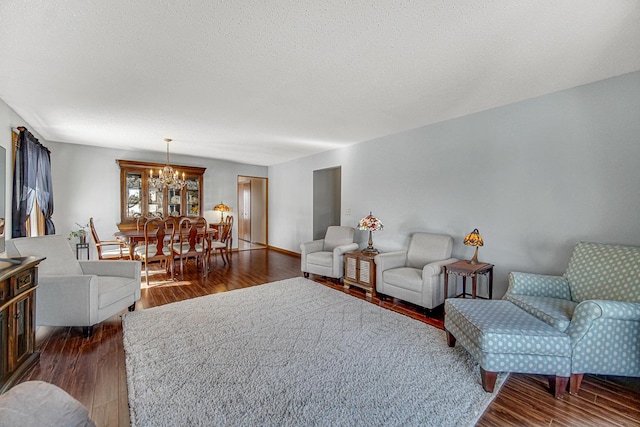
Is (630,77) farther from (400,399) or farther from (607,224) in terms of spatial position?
(400,399)

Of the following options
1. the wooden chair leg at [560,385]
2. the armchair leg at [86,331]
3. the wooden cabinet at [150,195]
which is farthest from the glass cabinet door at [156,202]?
the wooden chair leg at [560,385]

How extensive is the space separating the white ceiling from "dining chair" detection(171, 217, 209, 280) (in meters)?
1.87

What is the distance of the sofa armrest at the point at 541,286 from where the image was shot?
8.21 ft

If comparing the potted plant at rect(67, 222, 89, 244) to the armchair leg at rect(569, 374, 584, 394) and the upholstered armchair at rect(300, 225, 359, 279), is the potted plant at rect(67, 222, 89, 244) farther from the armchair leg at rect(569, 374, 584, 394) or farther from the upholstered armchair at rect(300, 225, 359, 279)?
the armchair leg at rect(569, 374, 584, 394)

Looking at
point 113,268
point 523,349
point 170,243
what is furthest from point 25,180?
point 523,349

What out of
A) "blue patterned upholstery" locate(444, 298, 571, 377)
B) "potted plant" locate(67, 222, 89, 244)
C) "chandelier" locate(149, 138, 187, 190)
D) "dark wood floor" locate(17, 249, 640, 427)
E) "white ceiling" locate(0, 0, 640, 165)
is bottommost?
"dark wood floor" locate(17, 249, 640, 427)

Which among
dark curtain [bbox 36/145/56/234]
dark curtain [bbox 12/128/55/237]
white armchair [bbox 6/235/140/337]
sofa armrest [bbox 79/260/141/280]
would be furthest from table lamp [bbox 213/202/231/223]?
white armchair [bbox 6/235/140/337]

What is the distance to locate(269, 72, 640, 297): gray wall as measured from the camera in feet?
8.57

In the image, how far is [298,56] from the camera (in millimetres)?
2221

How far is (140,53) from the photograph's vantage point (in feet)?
7.11

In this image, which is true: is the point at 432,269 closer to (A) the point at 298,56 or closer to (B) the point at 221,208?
(A) the point at 298,56

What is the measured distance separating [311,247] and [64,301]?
3262mm

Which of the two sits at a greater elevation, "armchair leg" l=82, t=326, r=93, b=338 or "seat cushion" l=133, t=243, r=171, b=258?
"seat cushion" l=133, t=243, r=171, b=258

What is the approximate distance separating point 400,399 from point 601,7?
272cm
